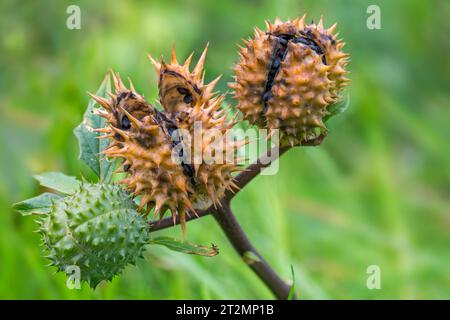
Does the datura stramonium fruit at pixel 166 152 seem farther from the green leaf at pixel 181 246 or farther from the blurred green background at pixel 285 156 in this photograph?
the blurred green background at pixel 285 156

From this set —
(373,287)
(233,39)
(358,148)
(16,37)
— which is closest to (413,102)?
(358,148)

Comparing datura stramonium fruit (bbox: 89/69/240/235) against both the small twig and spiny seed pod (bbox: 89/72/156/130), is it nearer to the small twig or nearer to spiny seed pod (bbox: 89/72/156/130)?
Result: spiny seed pod (bbox: 89/72/156/130)

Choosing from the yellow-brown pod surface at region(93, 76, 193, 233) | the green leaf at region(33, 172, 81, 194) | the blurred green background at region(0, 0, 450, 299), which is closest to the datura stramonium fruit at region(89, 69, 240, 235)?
the yellow-brown pod surface at region(93, 76, 193, 233)

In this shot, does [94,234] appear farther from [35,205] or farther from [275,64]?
[275,64]

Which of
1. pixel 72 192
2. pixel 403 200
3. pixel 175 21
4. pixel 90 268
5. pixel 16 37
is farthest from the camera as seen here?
pixel 175 21

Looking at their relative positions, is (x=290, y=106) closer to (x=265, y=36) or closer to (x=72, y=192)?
(x=265, y=36)

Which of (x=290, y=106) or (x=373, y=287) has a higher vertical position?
(x=290, y=106)

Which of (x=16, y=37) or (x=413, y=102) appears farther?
(x=413, y=102)

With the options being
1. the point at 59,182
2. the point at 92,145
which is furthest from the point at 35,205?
the point at 92,145
